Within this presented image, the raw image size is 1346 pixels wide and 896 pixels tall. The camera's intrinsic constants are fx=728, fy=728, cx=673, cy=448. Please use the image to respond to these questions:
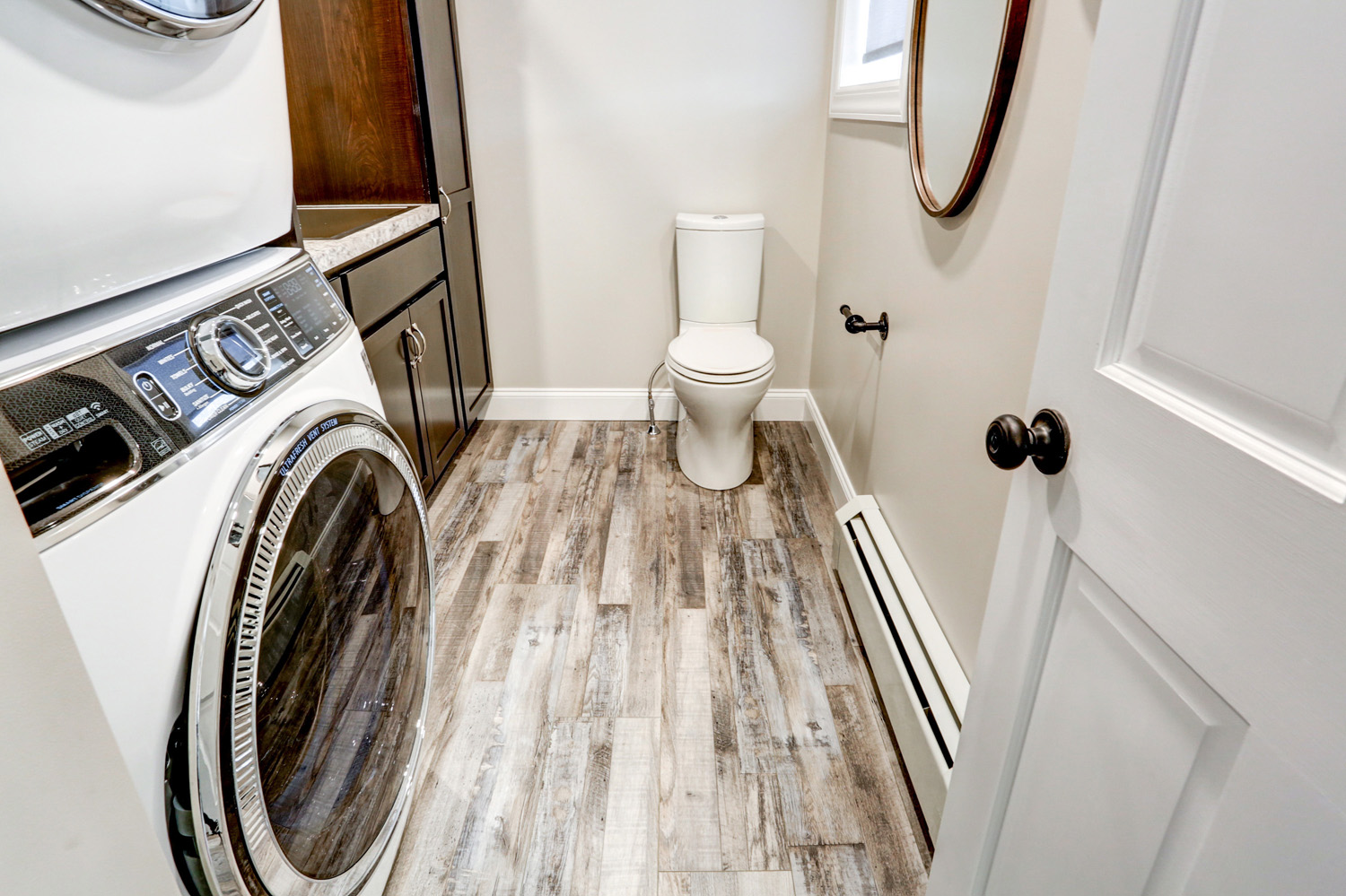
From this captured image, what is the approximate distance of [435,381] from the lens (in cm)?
217

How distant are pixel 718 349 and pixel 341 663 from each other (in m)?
1.64

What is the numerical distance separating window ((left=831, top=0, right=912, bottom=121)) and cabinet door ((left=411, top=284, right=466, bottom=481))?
1303 mm

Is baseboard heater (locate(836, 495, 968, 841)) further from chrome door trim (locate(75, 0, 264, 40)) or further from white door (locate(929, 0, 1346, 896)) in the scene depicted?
chrome door trim (locate(75, 0, 264, 40))

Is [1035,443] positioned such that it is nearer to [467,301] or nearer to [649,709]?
[649,709]

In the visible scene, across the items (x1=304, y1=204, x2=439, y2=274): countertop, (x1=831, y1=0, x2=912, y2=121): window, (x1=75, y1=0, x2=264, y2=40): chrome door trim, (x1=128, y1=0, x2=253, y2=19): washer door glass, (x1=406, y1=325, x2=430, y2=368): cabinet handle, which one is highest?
(x1=831, y1=0, x2=912, y2=121): window

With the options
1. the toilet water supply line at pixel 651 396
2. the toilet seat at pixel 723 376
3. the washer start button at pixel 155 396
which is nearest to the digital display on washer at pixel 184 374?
the washer start button at pixel 155 396

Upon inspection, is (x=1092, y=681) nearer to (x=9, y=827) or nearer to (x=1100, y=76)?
(x=1100, y=76)

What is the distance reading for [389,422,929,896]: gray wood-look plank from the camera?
1192mm

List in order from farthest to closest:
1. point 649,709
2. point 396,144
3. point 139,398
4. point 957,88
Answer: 1. point 396,144
2. point 649,709
3. point 957,88
4. point 139,398

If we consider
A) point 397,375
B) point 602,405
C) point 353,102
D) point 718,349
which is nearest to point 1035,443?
point 397,375

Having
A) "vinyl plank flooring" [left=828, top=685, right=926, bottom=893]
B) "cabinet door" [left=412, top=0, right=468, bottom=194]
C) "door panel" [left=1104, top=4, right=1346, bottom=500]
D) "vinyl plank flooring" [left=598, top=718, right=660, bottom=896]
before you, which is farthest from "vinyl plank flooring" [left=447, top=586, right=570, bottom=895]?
"cabinet door" [left=412, top=0, right=468, bottom=194]

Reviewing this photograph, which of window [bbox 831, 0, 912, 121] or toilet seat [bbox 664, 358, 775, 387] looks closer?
window [bbox 831, 0, 912, 121]

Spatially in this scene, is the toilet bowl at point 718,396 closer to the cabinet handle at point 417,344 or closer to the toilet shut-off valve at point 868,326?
the toilet shut-off valve at point 868,326

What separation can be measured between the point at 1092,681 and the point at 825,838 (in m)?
0.76
